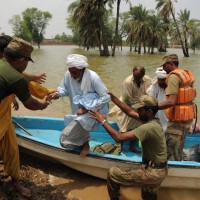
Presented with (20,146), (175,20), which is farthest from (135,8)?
(20,146)

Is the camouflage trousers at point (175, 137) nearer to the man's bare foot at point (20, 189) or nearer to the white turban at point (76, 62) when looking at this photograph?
the white turban at point (76, 62)

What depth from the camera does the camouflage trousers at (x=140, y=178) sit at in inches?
128

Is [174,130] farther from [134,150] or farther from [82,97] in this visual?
[82,97]

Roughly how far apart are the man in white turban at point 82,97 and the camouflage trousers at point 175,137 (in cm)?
98

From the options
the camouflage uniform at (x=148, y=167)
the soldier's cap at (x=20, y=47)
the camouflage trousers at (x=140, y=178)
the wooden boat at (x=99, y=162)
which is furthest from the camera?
the wooden boat at (x=99, y=162)

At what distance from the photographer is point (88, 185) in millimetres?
4312

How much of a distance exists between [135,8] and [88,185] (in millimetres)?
46884

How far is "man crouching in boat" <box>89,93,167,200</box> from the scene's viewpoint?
310 cm

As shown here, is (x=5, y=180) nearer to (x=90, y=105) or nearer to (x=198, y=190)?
(x=90, y=105)

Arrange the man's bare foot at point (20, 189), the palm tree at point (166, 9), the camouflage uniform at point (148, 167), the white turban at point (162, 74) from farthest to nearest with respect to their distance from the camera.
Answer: the palm tree at point (166, 9), the white turban at point (162, 74), the man's bare foot at point (20, 189), the camouflage uniform at point (148, 167)

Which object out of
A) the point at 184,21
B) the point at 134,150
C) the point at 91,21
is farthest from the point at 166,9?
the point at 134,150

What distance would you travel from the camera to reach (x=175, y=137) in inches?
165

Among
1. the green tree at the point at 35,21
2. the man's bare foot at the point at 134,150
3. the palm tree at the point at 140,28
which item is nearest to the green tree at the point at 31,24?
the green tree at the point at 35,21

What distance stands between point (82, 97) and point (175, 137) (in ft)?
4.60
